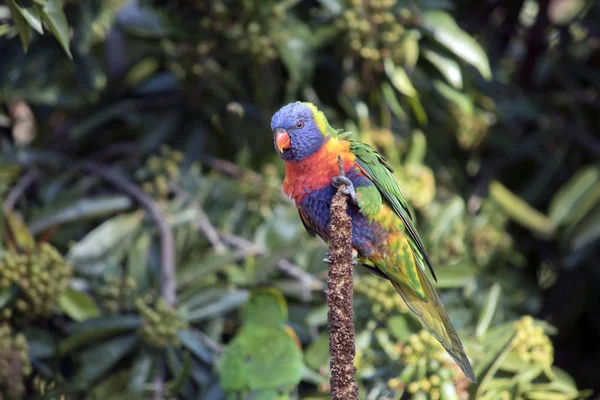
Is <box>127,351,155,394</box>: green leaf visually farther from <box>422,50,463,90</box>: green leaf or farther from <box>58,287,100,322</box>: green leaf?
<box>422,50,463,90</box>: green leaf

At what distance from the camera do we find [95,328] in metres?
2.71

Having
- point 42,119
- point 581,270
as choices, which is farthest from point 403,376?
point 42,119

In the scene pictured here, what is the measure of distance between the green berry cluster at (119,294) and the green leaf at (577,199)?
73.6 inches

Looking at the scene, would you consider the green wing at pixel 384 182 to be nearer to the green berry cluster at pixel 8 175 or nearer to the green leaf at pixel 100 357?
the green leaf at pixel 100 357

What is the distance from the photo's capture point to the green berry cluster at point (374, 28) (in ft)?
10.3

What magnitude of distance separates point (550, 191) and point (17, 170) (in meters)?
2.46

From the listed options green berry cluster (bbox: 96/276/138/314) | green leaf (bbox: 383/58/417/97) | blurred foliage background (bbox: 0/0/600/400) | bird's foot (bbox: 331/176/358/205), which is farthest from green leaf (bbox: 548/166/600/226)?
green berry cluster (bbox: 96/276/138/314)

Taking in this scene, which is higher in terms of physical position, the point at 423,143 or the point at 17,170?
the point at 423,143

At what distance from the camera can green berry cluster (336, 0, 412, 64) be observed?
313cm

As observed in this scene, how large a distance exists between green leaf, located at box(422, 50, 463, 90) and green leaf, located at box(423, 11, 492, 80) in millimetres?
78

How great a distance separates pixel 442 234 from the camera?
10.5 ft

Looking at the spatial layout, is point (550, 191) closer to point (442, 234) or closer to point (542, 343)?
point (442, 234)

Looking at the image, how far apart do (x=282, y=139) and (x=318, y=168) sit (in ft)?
0.44

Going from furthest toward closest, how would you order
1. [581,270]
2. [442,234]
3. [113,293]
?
[581,270]
[442,234]
[113,293]
